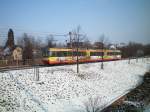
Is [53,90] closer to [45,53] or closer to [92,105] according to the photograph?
[92,105]

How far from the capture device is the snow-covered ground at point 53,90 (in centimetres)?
1569

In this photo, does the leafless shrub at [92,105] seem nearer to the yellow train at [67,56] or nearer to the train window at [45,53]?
the yellow train at [67,56]

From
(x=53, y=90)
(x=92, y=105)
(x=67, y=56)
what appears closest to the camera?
(x=92, y=105)

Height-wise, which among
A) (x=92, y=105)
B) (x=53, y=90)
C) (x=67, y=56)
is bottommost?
(x=92, y=105)

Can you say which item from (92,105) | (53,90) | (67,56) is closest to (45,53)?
(67,56)

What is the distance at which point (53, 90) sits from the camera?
19656mm

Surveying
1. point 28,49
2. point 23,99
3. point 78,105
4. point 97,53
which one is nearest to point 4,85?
point 23,99

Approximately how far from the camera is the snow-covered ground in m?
15.7

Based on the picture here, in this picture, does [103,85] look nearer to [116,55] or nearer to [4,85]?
[4,85]

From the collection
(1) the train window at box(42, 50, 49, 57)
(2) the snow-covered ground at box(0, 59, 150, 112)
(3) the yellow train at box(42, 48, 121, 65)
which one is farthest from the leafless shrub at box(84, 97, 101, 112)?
(1) the train window at box(42, 50, 49, 57)

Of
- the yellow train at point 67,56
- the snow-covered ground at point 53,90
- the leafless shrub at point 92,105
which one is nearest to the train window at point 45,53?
the yellow train at point 67,56

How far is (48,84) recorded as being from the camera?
20484 millimetres

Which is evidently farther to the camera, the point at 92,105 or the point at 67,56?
the point at 67,56

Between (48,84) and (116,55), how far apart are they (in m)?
37.2
